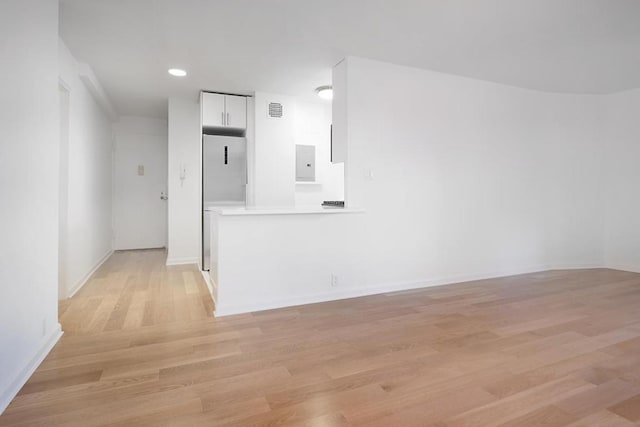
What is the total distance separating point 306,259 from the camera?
332 centimetres

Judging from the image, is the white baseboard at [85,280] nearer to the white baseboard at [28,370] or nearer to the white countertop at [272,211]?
the white baseboard at [28,370]

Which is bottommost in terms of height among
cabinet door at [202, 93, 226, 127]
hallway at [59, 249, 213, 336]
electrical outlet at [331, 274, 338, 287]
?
hallway at [59, 249, 213, 336]

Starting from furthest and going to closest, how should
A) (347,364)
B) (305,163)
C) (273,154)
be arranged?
(305,163) → (273,154) → (347,364)

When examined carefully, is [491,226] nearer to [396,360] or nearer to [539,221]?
[539,221]

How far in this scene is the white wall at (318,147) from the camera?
5137mm

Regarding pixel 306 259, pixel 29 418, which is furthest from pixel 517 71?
pixel 29 418

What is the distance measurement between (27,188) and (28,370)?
102cm

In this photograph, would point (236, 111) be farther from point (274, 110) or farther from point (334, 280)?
point (334, 280)

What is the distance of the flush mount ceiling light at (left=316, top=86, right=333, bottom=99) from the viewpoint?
442cm

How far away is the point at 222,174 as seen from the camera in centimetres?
474

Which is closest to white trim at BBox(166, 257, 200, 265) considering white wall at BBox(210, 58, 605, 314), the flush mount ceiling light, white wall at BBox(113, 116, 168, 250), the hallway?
the hallway

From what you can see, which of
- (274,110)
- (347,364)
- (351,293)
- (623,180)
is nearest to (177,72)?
(274,110)

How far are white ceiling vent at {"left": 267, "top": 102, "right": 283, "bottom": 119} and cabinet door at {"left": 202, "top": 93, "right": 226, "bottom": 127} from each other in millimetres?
629

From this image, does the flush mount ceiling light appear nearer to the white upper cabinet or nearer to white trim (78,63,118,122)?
the white upper cabinet
